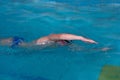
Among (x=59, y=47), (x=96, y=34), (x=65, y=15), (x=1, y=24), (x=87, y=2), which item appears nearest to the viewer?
(x=59, y=47)

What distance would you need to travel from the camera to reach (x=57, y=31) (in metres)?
5.48

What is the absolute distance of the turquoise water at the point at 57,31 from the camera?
12.9 ft

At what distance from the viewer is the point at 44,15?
245 inches

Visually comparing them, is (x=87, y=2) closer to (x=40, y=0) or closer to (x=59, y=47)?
(x=40, y=0)

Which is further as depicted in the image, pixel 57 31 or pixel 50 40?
pixel 57 31

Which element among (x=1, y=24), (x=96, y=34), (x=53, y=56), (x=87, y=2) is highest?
(x=87, y=2)

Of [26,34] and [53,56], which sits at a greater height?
[26,34]

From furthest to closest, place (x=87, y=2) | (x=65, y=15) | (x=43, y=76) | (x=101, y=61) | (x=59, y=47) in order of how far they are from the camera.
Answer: (x=87, y=2) < (x=65, y=15) < (x=59, y=47) < (x=101, y=61) < (x=43, y=76)

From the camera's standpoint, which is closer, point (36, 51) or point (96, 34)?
point (36, 51)

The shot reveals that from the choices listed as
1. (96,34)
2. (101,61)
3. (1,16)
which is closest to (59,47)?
(101,61)

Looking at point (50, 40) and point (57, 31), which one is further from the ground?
point (57, 31)

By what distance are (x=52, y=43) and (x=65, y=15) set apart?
6.66 feet

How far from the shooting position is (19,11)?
6.51m

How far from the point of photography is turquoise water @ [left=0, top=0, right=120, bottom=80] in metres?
3.94
